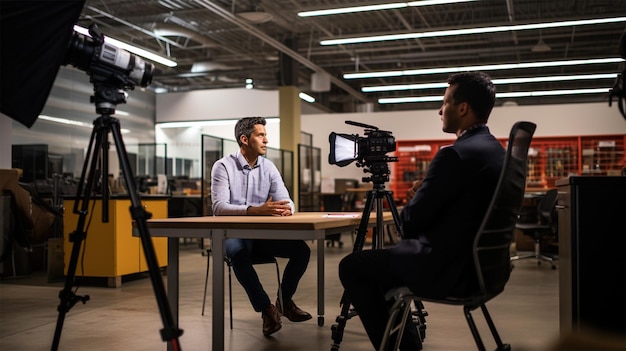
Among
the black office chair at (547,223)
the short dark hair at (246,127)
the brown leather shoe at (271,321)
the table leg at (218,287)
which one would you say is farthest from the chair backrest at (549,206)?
the table leg at (218,287)

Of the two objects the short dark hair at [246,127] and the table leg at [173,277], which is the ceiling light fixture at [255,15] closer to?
the short dark hair at [246,127]

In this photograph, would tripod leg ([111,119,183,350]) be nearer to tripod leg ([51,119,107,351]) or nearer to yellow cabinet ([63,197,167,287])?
tripod leg ([51,119,107,351])

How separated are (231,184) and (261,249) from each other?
45 centimetres

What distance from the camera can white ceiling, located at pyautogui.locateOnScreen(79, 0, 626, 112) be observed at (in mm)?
10359

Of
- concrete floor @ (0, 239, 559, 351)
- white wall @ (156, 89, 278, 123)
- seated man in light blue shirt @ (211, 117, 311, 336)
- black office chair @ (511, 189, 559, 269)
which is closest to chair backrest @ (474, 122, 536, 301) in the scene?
concrete floor @ (0, 239, 559, 351)

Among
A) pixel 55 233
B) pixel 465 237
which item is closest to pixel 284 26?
pixel 55 233

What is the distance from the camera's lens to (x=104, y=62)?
6.66 feet

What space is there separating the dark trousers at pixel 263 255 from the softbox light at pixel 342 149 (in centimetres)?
74

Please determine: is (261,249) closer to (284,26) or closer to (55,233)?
(55,233)

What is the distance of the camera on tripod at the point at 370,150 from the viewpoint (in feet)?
10.1

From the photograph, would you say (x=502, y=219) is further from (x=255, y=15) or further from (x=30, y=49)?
(x=255, y=15)

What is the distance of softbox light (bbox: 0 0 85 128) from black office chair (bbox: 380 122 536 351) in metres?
1.37

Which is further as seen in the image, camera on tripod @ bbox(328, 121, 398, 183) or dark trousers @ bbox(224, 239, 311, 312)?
dark trousers @ bbox(224, 239, 311, 312)

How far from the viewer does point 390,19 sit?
11.2 metres
